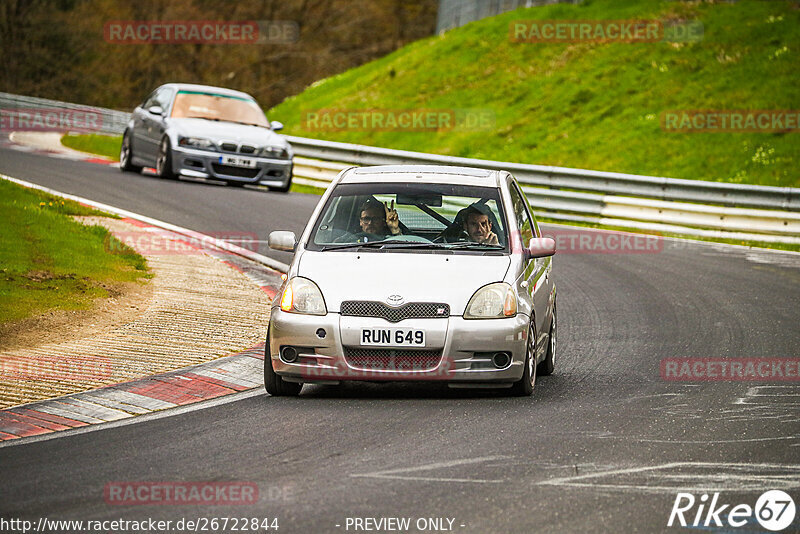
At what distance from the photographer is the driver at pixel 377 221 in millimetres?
9195

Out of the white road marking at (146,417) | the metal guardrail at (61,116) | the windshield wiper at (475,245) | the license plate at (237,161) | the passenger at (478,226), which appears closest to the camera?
the white road marking at (146,417)

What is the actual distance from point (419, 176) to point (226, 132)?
514 inches

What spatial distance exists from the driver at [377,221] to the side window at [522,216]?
939 mm

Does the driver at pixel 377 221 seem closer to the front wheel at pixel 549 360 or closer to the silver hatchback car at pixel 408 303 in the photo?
the silver hatchback car at pixel 408 303

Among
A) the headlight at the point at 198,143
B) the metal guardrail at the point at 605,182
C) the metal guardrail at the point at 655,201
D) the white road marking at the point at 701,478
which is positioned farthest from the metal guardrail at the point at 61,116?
the white road marking at the point at 701,478

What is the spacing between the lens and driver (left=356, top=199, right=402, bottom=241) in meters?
9.20

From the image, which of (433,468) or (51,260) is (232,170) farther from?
(433,468)

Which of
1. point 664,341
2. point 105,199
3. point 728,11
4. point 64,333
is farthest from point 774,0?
point 64,333

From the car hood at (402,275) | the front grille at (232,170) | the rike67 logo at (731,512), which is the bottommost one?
the rike67 logo at (731,512)

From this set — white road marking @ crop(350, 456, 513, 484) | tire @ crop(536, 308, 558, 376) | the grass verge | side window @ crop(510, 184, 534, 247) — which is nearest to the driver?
side window @ crop(510, 184, 534, 247)

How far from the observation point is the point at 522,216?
32.5 feet

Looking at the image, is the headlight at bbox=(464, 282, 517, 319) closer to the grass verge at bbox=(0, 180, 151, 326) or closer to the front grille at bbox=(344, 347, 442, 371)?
the front grille at bbox=(344, 347, 442, 371)

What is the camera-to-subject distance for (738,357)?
10.3 m

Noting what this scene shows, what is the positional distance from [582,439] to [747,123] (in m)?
20.7
